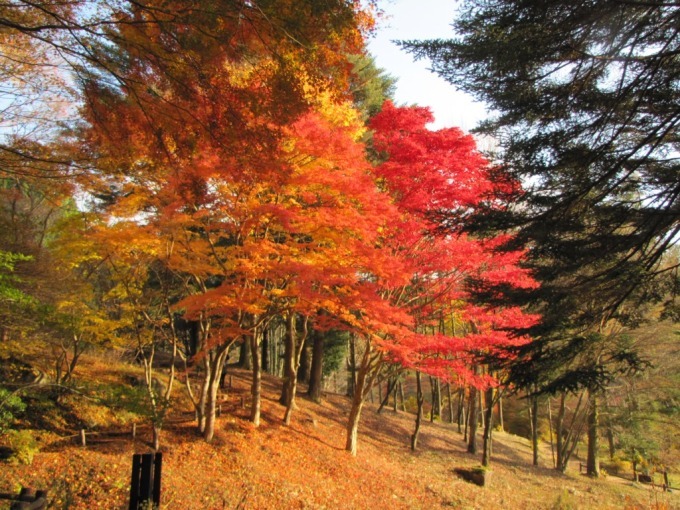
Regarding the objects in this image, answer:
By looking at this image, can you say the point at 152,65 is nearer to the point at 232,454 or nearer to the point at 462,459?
the point at 232,454

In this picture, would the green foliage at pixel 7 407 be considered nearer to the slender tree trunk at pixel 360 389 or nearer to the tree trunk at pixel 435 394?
the slender tree trunk at pixel 360 389

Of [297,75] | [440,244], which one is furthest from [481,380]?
[297,75]

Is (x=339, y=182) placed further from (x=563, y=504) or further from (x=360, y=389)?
(x=563, y=504)

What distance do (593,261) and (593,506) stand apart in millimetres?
10201

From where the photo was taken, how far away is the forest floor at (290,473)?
765cm

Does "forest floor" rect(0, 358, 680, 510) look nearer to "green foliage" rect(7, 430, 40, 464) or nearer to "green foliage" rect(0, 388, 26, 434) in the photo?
"green foliage" rect(7, 430, 40, 464)

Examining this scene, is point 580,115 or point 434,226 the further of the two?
point 434,226

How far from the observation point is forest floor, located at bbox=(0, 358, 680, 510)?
7648 millimetres

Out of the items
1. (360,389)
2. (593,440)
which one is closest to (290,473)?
(360,389)

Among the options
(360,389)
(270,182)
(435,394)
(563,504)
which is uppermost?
(270,182)

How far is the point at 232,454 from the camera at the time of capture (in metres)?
9.91

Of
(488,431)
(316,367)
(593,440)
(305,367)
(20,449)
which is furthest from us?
(305,367)

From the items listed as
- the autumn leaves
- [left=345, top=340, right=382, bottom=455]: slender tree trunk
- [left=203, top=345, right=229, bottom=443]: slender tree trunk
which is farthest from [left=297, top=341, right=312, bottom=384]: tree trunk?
[left=203, top=345, right=229, bottom=443]: slender tree trunk

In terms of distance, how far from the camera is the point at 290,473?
32.4 feet
